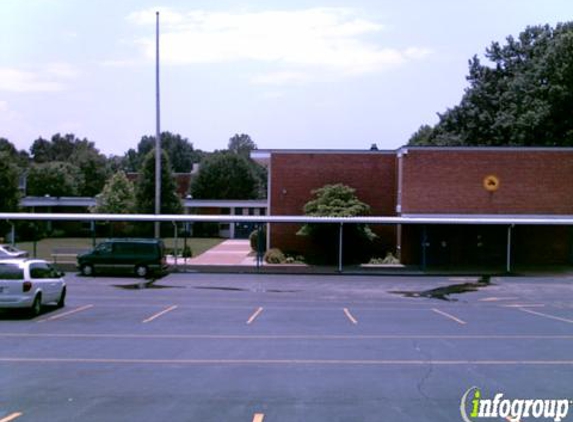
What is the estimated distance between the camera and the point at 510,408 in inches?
376

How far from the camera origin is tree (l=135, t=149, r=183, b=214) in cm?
6644

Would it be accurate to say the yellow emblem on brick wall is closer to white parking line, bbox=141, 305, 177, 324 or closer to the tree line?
white parking line, bbox=141, 305, 177, 324

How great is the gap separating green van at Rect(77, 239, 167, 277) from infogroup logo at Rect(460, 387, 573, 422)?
2643 cm

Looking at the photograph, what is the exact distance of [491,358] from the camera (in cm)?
1377

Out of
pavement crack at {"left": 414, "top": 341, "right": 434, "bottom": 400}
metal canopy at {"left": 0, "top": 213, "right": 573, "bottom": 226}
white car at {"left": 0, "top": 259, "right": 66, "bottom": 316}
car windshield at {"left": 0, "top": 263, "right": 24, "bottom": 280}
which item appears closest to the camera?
pavement crack at {"left": 414, "top": 341, "right": 434, "bottom": 400}

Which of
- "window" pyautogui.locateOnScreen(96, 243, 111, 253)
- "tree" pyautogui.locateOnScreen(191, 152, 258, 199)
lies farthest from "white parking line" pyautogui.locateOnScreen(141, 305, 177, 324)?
"tree" pyautogui.locateOnScreen(191, 152, 258, 199)

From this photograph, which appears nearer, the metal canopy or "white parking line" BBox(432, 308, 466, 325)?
"white parking line" BBox(432, 308, 466, 325)

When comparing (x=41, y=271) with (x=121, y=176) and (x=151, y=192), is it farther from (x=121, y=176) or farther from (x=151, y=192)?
(x=121, y=176)

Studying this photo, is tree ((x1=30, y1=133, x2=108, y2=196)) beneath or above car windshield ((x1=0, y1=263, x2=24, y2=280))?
above

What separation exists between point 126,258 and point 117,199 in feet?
105

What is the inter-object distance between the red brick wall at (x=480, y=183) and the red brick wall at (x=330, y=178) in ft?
13.7

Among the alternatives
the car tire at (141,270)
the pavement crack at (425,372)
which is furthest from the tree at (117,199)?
the pavement crack at (425,372)

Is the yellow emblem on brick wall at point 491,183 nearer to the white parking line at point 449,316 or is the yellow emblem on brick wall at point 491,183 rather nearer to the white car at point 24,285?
the white parking line at point 449,316

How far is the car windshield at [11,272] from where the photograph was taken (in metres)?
19.5
